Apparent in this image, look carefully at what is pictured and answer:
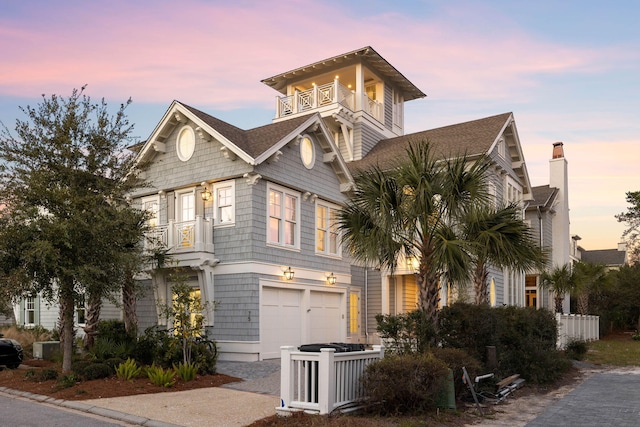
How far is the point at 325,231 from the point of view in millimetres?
22031

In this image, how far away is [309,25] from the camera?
59.7ft

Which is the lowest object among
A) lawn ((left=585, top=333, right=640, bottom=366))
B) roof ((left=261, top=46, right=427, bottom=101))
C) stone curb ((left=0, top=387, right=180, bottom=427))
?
lawn ((left=585, top=333, right=640, bottom=366))

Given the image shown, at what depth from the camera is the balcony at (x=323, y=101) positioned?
27969 mm

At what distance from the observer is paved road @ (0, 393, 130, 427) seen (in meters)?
9.71

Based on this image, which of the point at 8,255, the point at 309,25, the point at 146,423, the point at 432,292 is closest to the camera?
the point at 146,423

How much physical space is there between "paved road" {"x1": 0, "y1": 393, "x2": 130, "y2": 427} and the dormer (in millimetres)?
18830

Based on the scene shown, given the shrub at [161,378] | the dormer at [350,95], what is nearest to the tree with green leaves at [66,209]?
the shrub at [161,378]

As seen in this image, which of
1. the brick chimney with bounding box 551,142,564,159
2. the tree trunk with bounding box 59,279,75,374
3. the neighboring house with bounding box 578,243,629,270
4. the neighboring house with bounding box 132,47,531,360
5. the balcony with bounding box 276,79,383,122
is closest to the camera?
the tree trunk with bounding box 59,279,75,374

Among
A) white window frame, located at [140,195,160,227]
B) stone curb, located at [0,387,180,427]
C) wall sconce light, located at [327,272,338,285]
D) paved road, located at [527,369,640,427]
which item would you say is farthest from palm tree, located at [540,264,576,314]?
stone curb, located at [0,387,180,427]

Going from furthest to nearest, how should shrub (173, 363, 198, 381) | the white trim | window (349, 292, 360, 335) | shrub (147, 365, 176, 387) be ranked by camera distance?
window (349, 292, 360, 335), the white trim, shrub (173, 363, 198, 381), shrub (147, 365, 176, 387)

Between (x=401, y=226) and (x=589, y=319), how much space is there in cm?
2214

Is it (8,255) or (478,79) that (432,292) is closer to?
(8,255)

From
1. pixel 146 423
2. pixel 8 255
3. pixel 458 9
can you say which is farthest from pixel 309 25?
pixel 146 423

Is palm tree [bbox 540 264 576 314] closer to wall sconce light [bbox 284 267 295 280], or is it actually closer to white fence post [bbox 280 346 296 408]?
wall sconce light [bbox 284 267 295 280]
